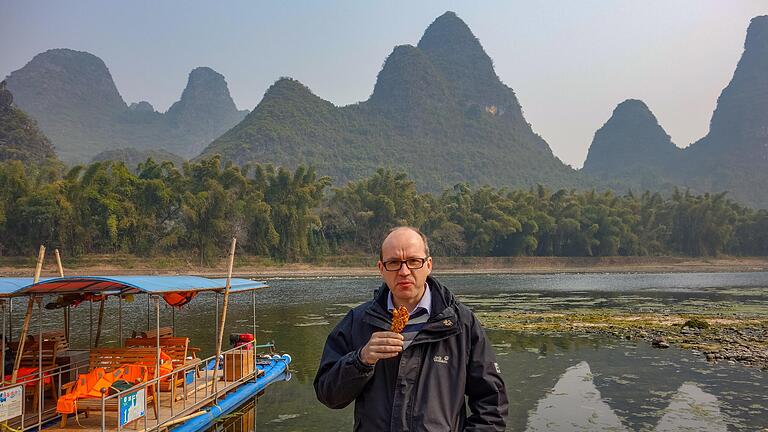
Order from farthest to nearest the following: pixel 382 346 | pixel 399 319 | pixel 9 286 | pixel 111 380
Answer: pixel 9 286, pixel 111 380, pixel 399 319, pixel 382 346

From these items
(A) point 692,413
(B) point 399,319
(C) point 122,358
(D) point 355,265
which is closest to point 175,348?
(C) point 122,358

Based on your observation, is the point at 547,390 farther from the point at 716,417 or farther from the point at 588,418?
the point at 716,417

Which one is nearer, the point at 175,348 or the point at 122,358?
the point at 122,358

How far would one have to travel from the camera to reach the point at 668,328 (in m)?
Result: 26.9

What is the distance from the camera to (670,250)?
110m

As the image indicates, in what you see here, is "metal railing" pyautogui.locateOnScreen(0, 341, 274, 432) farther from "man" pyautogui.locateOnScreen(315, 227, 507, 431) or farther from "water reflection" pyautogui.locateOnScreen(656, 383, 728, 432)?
"water reflection" pyautogui.locateOnScreen(656, 383, 728, 432)

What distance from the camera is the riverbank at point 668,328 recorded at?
21.1m

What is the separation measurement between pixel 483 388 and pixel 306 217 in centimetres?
7507

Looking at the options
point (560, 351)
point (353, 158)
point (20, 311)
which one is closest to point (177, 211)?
point (20, 311)

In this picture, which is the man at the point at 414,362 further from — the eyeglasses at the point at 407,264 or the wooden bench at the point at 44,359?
the wooden bench at the point at 44,359

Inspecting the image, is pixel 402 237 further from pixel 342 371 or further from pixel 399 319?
pixel 342 371

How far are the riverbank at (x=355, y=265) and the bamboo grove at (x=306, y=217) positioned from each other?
172 centimetres

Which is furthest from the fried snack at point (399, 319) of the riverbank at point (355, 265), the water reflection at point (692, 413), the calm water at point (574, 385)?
the riverbank at point (355, 265)

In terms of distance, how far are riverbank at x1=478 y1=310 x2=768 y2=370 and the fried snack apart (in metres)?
19.2
